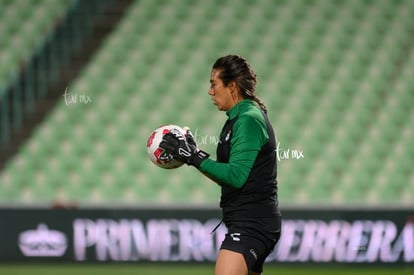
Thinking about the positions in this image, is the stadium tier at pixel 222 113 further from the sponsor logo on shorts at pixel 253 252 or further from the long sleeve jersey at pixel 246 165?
the sponsor logo on shorts at pixel 253 252

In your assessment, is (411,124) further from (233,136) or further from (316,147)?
(233,136)

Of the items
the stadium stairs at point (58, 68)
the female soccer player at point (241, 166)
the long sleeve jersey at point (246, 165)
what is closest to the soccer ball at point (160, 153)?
the female soccer player at point (241, 166)

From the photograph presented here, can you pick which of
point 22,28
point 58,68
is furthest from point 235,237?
point 22,28

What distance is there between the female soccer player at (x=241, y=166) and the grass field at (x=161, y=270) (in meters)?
4.44

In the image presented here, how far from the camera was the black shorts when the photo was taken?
4051 mm

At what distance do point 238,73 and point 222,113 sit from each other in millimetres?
3692

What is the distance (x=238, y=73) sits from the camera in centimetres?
416

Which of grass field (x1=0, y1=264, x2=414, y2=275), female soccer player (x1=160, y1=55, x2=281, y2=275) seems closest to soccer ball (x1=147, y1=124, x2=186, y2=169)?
female soccer player (x1=160, y1=55, x2=281, y2=275)

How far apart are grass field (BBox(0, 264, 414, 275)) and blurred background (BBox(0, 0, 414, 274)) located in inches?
25.2

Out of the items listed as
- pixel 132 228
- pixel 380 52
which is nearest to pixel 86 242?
pixel 132 228

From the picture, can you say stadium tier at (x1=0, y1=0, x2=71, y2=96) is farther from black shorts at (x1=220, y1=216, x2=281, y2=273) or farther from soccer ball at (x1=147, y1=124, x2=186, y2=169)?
black shorts at (x1=220, y1=216, x2=281, y2=273)

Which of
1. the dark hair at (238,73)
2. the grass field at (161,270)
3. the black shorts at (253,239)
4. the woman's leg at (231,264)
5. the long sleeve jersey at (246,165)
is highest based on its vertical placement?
the dark hair at (238,73)

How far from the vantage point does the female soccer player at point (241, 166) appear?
13.1 ft

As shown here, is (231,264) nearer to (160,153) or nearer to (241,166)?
(241,166)
